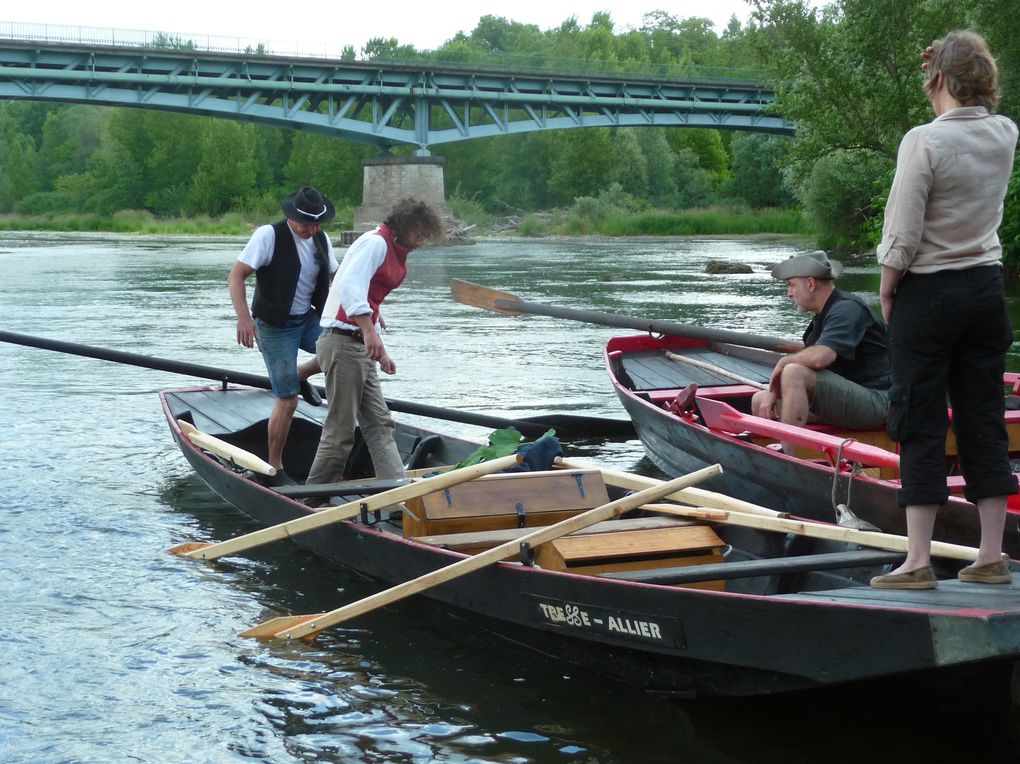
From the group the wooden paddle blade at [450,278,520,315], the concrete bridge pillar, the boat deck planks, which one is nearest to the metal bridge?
the concrete bridge pillar

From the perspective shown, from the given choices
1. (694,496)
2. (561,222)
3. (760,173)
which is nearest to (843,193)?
(694,496)

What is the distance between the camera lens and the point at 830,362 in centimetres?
658

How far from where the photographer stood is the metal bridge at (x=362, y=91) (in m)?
46.7

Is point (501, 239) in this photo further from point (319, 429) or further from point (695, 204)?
point (319, 429)

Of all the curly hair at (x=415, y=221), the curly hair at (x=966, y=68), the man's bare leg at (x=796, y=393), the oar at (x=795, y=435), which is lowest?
the oar at (x=795, y=435)

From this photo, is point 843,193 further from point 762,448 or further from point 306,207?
point 306,207

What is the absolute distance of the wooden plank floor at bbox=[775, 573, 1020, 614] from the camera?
3783 mm

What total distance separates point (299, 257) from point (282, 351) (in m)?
0.56

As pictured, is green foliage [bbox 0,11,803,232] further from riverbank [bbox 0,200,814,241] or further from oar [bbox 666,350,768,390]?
oar [bbox 666,350,768,390]

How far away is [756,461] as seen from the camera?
6648 mm

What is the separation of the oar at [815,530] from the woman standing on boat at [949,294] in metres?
0.46

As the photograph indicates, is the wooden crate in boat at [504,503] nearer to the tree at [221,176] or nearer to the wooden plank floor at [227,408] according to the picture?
the wooden plank floor at [227,408]

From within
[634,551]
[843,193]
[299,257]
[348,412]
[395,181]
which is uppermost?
[395,181]

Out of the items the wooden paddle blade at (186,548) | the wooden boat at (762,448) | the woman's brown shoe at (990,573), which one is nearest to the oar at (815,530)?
the woman's brown shoe at (990,573)
